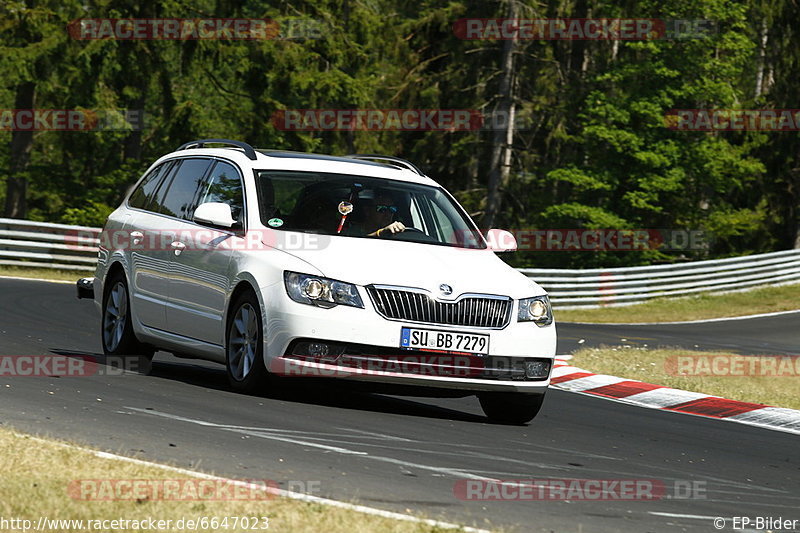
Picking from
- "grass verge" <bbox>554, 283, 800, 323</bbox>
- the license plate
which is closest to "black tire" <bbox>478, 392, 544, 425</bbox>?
the license plate

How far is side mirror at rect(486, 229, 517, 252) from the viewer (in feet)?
Answer: 35.4

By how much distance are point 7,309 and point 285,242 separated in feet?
27.3

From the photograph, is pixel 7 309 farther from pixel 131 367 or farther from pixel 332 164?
pixel 332 164

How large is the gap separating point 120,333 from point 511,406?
371 cm

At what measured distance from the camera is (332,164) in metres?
11.0

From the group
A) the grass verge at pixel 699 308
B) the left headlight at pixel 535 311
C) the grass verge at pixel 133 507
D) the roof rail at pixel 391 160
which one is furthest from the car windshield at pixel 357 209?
the grass verge at pixel 699 308

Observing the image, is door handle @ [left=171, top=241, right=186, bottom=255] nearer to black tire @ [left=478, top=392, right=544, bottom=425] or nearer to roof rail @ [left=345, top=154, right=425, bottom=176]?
roof rail @ [left=345, top=154, right=425, bottom=176]

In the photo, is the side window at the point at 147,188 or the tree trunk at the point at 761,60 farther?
the tree trunk at the point at 761,60

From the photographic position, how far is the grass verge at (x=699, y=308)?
34250mm

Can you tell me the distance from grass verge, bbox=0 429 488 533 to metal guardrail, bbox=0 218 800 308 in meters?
23.0

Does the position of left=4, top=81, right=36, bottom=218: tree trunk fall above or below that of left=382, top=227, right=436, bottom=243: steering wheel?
below

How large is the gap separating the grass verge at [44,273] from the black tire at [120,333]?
16130 mm

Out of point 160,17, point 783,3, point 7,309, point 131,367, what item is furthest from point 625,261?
point 131,367

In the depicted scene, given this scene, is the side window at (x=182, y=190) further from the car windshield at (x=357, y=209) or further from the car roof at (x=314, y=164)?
the car windshield at (x=357, y=209)
